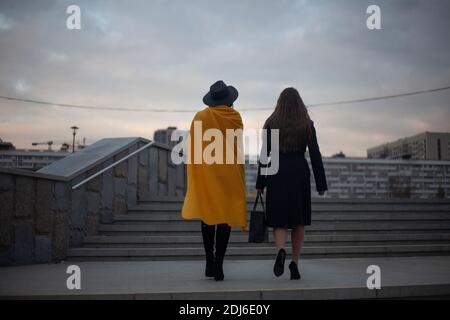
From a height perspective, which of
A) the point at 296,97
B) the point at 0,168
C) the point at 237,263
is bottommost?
the point at 237,263

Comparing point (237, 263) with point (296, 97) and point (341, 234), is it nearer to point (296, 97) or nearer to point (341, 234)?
point (341, 234)

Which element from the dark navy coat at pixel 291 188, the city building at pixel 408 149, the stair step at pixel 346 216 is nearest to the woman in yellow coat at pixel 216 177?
the dark navy coat at pixel 291 188

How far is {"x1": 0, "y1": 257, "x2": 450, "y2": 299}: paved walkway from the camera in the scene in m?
4.20

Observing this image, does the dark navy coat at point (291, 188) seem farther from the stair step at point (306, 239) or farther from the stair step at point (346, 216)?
the stair step at point (346, 216)

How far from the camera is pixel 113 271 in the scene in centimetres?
591

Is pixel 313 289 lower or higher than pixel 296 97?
lower

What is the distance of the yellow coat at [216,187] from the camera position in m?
5.07

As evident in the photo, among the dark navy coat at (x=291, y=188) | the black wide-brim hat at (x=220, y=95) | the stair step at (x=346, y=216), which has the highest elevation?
the black wide-brim hat at (x=220, y=95)

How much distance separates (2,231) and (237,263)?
2.72 m

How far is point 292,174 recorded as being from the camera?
16.9 feet

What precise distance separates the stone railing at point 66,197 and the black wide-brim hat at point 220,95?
2.67 m

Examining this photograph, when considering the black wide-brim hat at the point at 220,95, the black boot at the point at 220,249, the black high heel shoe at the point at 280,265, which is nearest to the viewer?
the black high heel shoe at the point at 280,265
